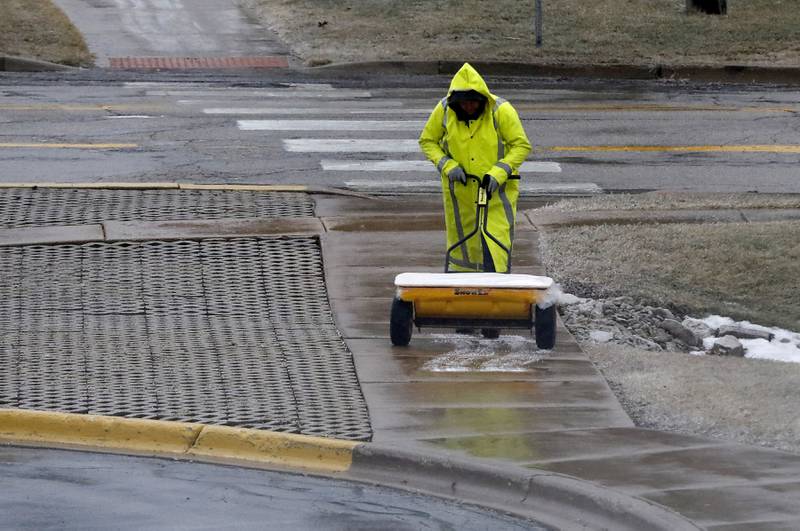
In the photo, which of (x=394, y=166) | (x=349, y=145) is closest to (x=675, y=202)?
(x=394, y=166)

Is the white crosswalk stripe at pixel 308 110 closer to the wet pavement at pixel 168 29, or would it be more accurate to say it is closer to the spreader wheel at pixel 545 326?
the wet pavement at pixel 168 29

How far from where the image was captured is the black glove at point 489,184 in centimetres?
974

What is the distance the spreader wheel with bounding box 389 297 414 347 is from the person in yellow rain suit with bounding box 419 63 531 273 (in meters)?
0.84

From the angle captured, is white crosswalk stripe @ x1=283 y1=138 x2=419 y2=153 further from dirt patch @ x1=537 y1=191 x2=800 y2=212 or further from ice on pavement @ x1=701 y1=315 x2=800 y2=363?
ice on pavement @ x1=701 y1=315 x2=800 y2=363

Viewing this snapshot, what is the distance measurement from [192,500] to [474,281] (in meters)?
2.72

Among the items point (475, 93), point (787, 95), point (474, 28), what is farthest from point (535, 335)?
point (474, 28)

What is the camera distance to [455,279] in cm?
943

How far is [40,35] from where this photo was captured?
2297 cm

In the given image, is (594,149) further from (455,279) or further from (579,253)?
(455,279)

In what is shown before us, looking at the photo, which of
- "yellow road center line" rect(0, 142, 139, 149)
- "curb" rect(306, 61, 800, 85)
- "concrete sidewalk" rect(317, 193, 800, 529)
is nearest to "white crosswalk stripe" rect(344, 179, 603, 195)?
"yellow road center line" rect(0, 142, 139, 149)

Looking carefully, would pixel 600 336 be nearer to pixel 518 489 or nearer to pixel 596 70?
pixel 518 489

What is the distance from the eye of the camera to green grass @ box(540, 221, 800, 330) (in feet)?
36.0

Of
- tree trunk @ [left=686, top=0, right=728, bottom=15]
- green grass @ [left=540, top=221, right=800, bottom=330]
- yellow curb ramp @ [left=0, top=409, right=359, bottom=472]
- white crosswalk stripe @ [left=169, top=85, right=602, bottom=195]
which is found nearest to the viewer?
yellow curb ramp @ [left=0, top=409, right=359, bottom=472]

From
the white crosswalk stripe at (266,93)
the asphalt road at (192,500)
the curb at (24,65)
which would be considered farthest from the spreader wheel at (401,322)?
the curb at (24,65)
